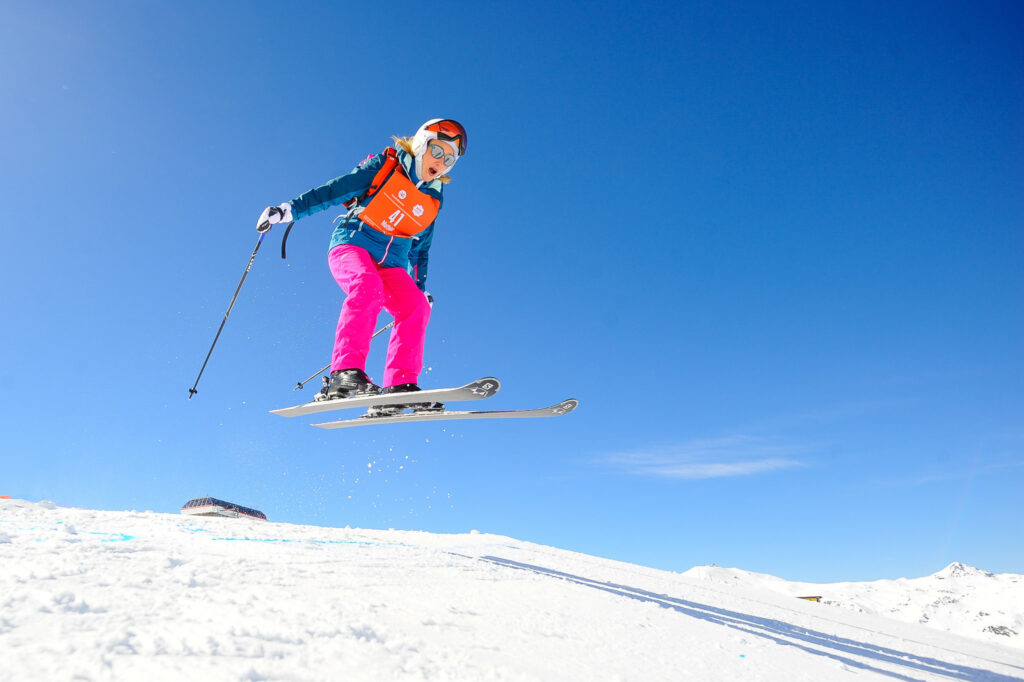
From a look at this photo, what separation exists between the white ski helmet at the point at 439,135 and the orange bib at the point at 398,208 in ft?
0.97

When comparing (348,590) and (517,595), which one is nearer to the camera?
(348,590)

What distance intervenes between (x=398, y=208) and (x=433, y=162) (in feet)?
2.14

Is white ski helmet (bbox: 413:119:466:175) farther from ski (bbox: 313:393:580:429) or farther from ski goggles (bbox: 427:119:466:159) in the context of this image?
ski (bbox: 313:393:580:429)

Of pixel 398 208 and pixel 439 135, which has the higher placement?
pixel 439 135

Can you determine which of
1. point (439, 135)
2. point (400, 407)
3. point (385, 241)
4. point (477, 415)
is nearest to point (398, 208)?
point (385, 241)

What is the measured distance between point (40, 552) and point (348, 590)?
124 cm

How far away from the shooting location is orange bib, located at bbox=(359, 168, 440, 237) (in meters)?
5.50

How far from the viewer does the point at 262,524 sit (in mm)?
4656

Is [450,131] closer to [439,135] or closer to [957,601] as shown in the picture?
[439,135]

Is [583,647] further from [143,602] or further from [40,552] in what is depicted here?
[40,552]

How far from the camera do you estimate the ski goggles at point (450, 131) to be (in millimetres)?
5641

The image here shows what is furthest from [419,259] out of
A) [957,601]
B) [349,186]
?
[957,601]

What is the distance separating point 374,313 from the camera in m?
4.98

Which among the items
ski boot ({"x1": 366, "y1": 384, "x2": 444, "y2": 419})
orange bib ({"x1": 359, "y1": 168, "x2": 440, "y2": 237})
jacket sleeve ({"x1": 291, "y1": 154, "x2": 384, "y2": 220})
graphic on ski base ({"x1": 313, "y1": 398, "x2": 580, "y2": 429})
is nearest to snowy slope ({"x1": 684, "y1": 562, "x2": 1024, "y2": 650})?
graphic on ski base ({"x1": 313, "y1": 398, "x2": 580, "y2": 429})
